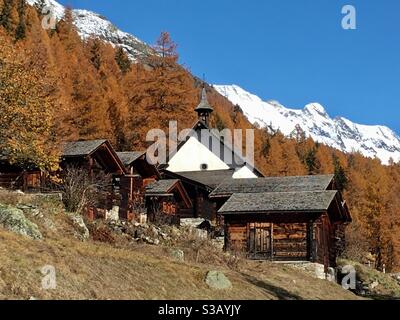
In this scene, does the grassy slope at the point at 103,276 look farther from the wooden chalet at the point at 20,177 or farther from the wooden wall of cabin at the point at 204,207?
the wooden wall of cabin at the point at 204,207

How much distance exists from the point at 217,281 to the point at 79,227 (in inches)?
280

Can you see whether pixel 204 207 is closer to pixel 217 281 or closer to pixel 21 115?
pixel 21 115

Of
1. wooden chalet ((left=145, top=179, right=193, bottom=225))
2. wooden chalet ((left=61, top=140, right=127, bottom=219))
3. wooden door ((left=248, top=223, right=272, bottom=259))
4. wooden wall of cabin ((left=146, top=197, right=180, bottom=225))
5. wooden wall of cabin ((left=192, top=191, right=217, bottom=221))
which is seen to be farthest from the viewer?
wooden wall of cabin ((left=192, top=191, right=217, bottom=221))

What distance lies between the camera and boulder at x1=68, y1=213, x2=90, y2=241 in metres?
23.5

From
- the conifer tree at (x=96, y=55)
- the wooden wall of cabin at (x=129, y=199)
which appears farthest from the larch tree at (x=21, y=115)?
the conifer tree at (x=96, y=55)

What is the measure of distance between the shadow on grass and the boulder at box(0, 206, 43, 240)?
8.37m

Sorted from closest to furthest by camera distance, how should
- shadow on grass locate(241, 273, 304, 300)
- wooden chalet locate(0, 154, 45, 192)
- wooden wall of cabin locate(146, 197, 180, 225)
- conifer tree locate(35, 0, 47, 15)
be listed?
1. shadow on grass locate(241, 273, 304, 300)
2. wooden chalet locate(0, 154, 45, 192)
3. wooden wall of cabin locate(146, 197, 180, 225)
4. conifer tree locate(35, 0, 47, 15)

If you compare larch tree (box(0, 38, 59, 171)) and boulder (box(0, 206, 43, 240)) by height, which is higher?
larch tree (box(0, 38, 59, 171))

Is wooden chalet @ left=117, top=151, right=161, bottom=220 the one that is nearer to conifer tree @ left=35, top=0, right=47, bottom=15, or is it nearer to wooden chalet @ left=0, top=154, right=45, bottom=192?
wooden chalet @ left=0, top=154, right=45, bottom=192

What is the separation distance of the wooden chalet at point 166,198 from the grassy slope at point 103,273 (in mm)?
17753

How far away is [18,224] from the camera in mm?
19922

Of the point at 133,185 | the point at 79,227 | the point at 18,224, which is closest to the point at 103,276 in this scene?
the point at 18,224

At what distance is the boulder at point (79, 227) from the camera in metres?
23.5

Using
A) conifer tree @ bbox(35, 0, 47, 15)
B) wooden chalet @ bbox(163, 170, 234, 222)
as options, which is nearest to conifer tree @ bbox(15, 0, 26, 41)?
conifer tree @ bbox(35, 0, 47, 15)
